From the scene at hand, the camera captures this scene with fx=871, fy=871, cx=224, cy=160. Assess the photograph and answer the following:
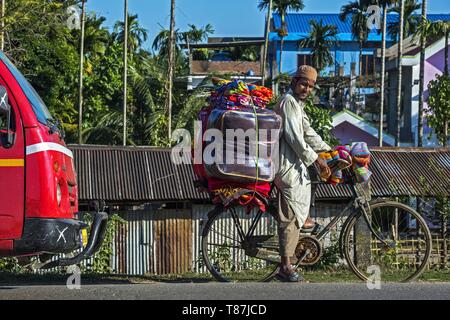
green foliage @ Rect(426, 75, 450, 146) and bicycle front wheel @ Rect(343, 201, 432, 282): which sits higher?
green foliage @ Rect(426, 75, 450, 146)

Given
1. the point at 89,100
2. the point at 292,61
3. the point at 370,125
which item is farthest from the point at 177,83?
the point at 292,61

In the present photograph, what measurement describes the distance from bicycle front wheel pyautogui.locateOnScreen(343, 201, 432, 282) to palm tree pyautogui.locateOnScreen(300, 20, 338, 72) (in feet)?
147

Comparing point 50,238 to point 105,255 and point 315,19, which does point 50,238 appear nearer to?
point 105,255

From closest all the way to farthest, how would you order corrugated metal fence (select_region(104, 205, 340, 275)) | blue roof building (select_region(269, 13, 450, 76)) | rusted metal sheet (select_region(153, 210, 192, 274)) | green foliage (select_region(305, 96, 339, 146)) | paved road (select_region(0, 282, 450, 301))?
paved road (select_region(0, 282, 450, 301))
corrugated metal fence (select_region(104, 205, 340, 275))
rusted metal sheet (select_region(153, 210, 192, 274))
green foliage (select_region(305, 96, 339, 146))
blue roof building (select_region(269, 13, 450, 76))

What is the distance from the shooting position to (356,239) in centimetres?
867

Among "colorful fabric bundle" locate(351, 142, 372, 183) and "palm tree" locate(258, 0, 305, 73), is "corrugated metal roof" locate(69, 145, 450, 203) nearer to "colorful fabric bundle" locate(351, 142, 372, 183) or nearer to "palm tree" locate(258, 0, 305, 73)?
"colorful fabric bundle" locate(351, 142, 372, 183)

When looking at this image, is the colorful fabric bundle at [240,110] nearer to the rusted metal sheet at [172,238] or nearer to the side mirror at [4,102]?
the side mirror at [4,102]

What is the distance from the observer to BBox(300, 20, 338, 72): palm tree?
177 ft

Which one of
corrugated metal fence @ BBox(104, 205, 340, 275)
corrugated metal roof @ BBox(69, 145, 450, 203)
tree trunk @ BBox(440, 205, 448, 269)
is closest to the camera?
tree trunk @ BBox(440, 205, 448, 269)

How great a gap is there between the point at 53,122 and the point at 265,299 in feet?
7.91

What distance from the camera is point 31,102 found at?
7.05 meters

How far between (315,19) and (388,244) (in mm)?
54219

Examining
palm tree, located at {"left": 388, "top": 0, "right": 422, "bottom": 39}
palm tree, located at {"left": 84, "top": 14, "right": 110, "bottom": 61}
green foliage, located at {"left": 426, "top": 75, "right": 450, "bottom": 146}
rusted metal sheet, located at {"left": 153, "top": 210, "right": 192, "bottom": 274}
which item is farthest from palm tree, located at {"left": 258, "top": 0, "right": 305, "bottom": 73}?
rusted metal sheet, located at {"left": 153, "top": 210, "right": 192, "bottom": 274}
